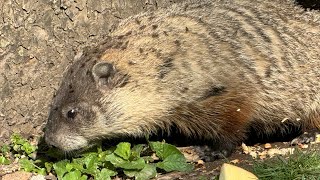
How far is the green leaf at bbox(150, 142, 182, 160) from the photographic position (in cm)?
505

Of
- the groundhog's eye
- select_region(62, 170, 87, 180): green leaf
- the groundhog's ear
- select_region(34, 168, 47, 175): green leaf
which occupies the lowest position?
select_region(34, 168, 47, 175): green leaf

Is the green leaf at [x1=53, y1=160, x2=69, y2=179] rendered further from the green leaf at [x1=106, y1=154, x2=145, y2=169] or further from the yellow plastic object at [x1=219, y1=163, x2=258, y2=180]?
the yellow plastic object at [x1=219, y1=163, x2=258, y2=180]

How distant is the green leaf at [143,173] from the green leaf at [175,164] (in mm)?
80

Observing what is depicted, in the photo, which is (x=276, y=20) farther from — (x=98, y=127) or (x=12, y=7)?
(x=12, y=7)

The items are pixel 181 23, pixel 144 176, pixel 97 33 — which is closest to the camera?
pixel 144 176

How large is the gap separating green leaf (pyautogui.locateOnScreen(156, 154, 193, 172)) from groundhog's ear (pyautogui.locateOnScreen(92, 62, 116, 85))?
2.50 ft

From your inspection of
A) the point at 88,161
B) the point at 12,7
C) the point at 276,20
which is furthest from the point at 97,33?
the point at 276,20

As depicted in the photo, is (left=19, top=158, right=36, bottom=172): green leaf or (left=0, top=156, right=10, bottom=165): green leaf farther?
(left=0, top=156, right=10, bottom=165): green leaf

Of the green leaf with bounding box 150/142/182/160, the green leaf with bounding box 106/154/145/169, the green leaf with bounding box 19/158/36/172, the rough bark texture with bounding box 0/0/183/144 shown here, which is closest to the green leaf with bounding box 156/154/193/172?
the green leaf with bounding box 150/142/182/160

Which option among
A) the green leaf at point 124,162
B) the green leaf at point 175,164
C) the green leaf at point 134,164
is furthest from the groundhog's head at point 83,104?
the green leaf at point 175,164

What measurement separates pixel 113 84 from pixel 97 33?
0.85 m

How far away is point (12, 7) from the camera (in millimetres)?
5199

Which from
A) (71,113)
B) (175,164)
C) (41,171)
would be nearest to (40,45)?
(71,113)

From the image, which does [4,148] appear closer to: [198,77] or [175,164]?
[175,164]
